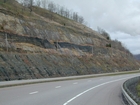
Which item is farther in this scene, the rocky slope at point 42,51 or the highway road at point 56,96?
the rocky slope at point 42,51

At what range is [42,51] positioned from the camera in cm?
5428

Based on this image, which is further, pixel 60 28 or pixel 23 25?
pixel 60 28

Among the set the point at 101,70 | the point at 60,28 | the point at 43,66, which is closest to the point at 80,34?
the point at 60,28

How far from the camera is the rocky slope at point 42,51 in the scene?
4047cm

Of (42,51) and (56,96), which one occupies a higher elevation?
(42,51)

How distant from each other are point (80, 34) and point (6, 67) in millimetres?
52646

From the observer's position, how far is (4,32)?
4778 cm

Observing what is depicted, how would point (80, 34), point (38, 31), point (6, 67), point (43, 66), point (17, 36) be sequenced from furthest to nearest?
point (80, 34) < point (38, 31) < point (17, 36) < point (43, 66) < point (6, 67)

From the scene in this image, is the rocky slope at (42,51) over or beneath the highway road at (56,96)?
over

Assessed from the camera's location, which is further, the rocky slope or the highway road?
the rocky slope

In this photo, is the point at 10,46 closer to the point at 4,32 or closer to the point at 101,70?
the point at 4,32

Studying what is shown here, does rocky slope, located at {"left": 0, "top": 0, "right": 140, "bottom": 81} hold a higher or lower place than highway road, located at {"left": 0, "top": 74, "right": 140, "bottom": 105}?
higher

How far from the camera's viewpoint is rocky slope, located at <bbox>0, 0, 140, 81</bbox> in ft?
133

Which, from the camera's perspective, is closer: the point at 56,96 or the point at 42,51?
the point at 56,96
